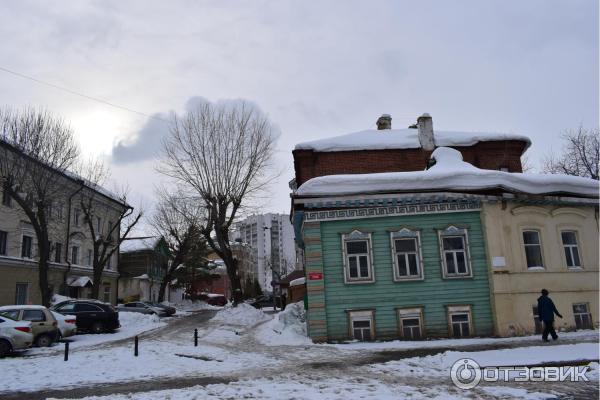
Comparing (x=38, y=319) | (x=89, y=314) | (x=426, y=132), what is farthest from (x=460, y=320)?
(x=89, y=314)

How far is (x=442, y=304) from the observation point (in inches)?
670

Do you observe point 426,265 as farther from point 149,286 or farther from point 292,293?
point 149,286

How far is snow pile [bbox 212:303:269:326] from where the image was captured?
27020mm

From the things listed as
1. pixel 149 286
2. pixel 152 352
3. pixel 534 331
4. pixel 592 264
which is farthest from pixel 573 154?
pixel 149 286

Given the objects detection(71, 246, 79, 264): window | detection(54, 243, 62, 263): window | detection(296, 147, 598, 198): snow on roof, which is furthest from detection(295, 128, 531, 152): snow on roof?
detection(71, 246, 79, 264): window

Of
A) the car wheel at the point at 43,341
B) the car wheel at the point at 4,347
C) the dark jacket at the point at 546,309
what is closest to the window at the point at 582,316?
the dark jacket at the point at 546,309

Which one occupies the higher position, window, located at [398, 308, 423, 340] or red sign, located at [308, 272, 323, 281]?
red sign, located at [308, 272, 323, 281]

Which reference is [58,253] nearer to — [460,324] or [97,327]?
[97,327]

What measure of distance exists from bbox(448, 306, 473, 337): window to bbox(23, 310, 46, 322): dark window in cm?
1502

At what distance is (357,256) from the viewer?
17.5m

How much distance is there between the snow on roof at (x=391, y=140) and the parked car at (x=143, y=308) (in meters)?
17.9

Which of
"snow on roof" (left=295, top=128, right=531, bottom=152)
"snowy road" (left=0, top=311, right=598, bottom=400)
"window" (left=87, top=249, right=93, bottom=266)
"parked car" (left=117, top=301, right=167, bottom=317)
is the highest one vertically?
"snow on roof" (left=295, top=128, right=531, bottom=152)

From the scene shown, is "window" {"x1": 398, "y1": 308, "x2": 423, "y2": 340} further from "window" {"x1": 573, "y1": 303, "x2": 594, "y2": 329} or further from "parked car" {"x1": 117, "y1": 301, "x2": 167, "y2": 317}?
"parked car" {"x1": 117, "y1": 301, "x2": 167, "y2": 317}

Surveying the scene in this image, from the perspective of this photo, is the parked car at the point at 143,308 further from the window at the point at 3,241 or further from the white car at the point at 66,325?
the white car at the point at 66,325
